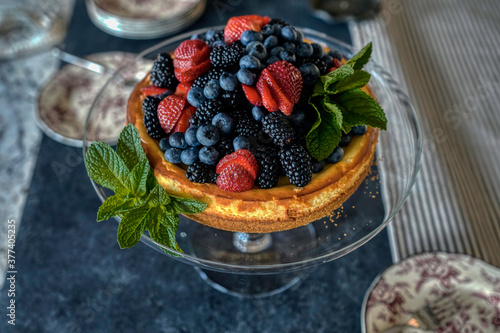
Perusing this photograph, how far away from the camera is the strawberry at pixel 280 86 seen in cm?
111

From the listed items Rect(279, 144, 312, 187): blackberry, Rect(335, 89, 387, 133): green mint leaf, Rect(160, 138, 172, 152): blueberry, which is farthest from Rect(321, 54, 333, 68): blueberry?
Rect(160, 138, 172, 152): blueberry

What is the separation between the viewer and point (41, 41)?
2.26 m

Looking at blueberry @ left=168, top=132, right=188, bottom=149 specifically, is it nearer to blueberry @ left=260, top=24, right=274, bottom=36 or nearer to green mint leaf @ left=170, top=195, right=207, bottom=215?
green mint leaf @ left=170, top=195, right=207, bottom=215

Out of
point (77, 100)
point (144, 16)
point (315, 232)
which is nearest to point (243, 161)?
point (315, 232)

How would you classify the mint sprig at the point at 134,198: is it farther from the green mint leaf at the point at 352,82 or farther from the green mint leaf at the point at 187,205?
the green mint leaf at the point at 352,82

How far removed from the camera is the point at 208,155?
1090 millimetres

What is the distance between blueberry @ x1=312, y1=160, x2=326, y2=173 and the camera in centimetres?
117

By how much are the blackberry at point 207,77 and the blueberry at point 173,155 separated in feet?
0.65

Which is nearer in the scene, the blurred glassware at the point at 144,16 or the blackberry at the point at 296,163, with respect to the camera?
the blackberry at the point at 296,163

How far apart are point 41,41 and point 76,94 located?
565mm

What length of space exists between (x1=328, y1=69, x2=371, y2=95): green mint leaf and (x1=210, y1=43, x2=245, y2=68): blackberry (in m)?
0.29

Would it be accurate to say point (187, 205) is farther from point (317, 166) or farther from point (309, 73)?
point (309, 73)

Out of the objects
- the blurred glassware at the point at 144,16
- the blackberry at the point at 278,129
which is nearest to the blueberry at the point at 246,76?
the blackberry at the point at 278,129

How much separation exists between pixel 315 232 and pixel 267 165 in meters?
0.34
